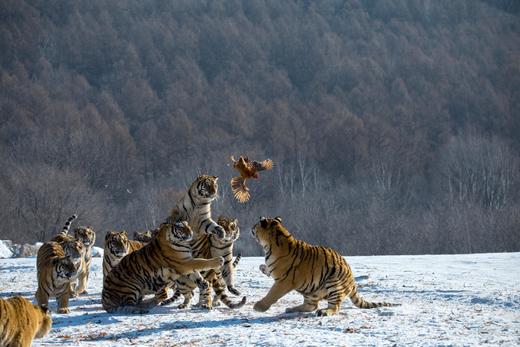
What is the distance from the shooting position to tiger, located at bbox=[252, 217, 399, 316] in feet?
31.0

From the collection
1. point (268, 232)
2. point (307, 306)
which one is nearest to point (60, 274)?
point (268, 232)

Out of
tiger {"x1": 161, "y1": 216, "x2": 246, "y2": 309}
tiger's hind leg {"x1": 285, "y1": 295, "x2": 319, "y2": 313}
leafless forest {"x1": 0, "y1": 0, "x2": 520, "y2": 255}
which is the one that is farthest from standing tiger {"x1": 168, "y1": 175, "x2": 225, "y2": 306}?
leafless forest {"x1": 0, "y1": 0, "x2": 520, "y2": 255}

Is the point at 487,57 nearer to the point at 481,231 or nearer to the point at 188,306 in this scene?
the point at 481,231

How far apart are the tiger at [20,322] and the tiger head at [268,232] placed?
10.2 feet

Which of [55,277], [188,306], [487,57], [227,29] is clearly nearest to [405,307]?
[188,306]

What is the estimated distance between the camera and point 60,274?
9.77 m

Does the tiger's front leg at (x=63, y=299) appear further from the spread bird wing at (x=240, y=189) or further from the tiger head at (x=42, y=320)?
the spread bird wing at (x=240, y=189)

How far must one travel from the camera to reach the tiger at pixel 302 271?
9.46 m

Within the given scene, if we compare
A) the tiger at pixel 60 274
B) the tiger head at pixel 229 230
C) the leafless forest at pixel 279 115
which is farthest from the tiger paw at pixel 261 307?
the leafless forest at pixel 279 115

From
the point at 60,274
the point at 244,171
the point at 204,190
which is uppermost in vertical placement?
the point at 244,171

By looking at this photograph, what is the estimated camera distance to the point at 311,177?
70750 mm

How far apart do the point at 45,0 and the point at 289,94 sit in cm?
4442

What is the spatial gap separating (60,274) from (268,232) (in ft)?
8.26

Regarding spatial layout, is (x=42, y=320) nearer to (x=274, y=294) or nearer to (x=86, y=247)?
(x=274, y=294)
